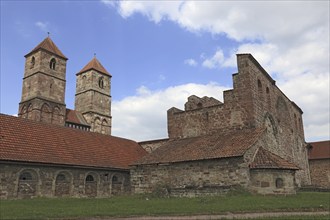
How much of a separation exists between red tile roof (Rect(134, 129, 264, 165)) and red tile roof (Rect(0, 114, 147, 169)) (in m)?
3.67

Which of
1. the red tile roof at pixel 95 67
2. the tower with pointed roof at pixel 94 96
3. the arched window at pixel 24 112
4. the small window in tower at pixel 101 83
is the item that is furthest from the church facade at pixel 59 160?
the red tile roof at pixel 95 67

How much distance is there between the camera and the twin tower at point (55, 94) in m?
47.9

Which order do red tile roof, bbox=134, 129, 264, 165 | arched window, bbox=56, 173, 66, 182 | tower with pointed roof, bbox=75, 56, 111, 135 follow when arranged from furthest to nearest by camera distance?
1. tower with pointed roof, bbox=75, 56, 111, 135
2. arched window, bbox=56, 173, 66, 182
3. red tile roof, bbox=134, 129, 264, 165

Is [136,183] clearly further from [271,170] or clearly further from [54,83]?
[54,83]

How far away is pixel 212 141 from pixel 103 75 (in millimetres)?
44549

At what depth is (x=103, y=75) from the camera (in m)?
63.8

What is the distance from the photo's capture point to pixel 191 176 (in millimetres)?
21625

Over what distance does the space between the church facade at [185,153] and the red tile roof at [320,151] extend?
811 cm

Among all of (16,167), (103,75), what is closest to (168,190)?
(16,167)

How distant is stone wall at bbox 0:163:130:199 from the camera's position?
18.4 meters

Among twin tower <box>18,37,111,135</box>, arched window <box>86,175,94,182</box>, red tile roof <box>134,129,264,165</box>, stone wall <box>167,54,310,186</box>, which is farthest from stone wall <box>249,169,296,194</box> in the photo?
twin tower <box>18,37,111,135</box>

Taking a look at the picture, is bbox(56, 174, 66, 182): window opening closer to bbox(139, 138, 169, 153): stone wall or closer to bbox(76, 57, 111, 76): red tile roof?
bbox(139, 138, 169, 153): stone wall

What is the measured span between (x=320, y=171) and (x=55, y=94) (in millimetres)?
43360

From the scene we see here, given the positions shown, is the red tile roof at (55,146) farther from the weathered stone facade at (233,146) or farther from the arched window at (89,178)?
the weathered stone facade at (233,146)
